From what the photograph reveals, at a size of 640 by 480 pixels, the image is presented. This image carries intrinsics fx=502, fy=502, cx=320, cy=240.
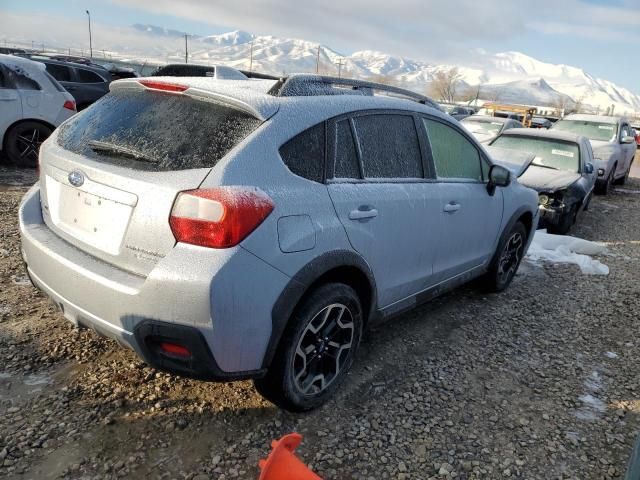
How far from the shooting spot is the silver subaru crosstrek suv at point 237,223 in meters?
2.03

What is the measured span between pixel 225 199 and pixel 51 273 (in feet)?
3.32

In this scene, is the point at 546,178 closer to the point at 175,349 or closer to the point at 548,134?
the point at 548,134

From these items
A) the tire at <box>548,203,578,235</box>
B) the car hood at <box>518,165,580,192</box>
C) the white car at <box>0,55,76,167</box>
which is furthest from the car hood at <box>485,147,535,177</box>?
the white car at <box>0,55,76,167</box>

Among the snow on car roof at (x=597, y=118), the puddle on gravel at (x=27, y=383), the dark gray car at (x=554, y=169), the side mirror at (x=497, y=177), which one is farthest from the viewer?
the snow on car roof at (x=597, y=118)

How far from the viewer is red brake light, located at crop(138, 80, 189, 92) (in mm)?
2479

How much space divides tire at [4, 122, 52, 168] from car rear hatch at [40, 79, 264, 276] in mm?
5864

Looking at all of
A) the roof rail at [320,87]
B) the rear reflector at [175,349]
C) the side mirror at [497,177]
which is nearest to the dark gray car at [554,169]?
the side mirror at [497,177]

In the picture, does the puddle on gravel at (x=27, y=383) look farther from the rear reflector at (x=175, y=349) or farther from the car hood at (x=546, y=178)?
the car hood at (x=546, y=178)

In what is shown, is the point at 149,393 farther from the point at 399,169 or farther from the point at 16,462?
the point at 399,169

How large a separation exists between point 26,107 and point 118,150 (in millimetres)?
6320

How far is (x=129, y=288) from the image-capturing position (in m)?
2.08

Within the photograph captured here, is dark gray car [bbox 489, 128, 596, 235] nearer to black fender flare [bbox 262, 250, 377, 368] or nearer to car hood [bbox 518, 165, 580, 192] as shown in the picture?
car hood [bbox 518, 165, 580, 192]

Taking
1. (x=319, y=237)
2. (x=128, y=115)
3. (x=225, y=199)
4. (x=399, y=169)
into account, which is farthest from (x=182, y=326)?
(x=399, y=169)

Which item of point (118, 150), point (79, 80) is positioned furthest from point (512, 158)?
point (79, 80)
